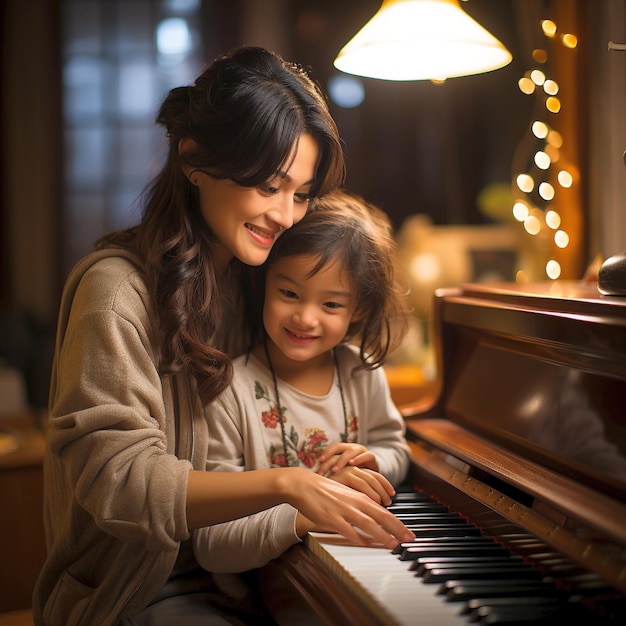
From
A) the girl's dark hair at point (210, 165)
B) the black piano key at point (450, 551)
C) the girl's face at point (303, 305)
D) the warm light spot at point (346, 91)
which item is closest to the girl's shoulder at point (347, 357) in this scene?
the girl's face at point (303, 305)

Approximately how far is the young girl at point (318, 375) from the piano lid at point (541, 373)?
0.49 ft

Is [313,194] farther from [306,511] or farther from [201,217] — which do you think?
[306,511]

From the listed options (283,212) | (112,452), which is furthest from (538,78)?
(112,452)

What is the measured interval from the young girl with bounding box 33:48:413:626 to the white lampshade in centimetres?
19

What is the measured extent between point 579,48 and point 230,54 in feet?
4.48

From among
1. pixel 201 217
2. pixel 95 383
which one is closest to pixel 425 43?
pixel 201 217

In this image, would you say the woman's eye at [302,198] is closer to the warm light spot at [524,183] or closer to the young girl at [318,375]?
the young girl at [318,375]

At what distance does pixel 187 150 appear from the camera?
180 centimetres

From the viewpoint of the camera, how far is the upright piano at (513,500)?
3.98ft

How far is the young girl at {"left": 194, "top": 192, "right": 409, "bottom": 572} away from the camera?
1.67 m

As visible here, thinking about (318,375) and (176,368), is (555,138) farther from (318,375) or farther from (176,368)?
(176,368)

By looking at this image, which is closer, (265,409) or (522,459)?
(522,459)

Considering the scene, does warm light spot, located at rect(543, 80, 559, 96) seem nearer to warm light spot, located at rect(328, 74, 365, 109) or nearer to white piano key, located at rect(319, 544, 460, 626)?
white piano key, located at rect(319, 544, 460, 626)

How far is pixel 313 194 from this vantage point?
6.19ft
